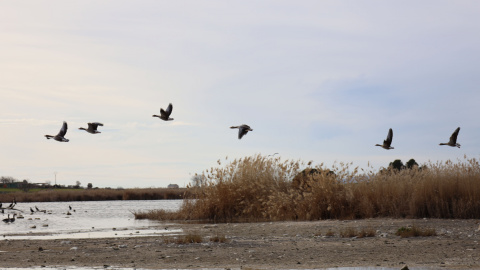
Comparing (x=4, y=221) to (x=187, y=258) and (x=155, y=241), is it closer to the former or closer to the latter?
(x=155, y=241)

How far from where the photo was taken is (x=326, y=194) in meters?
24.4

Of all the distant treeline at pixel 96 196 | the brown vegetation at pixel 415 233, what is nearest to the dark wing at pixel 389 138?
the brown vegetation at pixel 415 233

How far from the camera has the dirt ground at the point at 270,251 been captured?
12.1m

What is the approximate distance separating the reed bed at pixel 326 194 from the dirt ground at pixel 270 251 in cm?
283

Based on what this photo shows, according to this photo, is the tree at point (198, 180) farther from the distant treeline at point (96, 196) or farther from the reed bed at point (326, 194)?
the distant treeline at point (96, 196)

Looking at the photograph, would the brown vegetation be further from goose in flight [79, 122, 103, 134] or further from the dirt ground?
goose in flight [79, 122, 103, 134]

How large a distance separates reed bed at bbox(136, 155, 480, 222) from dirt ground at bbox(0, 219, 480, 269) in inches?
111

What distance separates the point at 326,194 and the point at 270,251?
35.6 feet

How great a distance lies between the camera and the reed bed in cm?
2153

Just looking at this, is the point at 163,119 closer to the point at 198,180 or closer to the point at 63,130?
the point at 63,130

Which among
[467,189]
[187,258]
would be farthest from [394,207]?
[187,258]

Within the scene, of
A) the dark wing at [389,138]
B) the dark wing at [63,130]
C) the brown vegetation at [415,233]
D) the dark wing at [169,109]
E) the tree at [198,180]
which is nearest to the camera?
the brown vegetation at [415,233]

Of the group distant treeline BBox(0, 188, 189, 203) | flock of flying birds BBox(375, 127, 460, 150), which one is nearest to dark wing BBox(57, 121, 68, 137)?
flock of flying birds BBox(375, 127, 460, 150)

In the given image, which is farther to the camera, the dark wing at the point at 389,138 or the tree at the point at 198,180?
the tree at the point at 198,180
